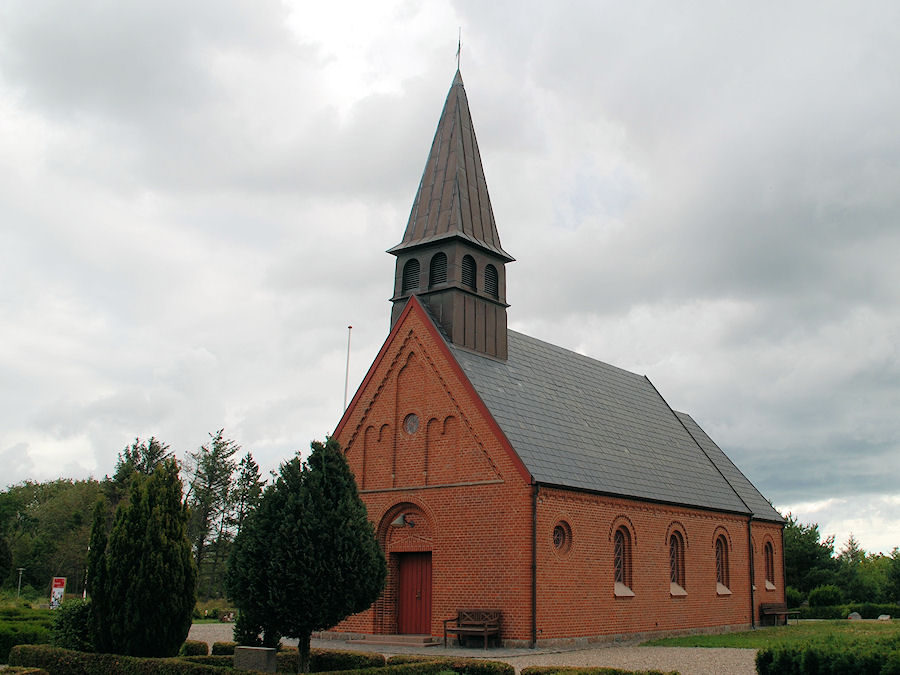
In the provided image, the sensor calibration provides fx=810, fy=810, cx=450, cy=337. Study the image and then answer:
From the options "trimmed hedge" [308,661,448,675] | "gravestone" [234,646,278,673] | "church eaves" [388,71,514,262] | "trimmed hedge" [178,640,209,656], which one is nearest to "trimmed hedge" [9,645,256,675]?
"gravestone" [234,646,278,673]

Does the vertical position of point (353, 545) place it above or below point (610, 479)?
below

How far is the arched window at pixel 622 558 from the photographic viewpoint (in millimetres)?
27266

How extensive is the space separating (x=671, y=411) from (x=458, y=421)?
691 inches

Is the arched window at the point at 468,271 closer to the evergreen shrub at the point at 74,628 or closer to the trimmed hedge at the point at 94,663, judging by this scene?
the evergreen shrub at the point at 74,628

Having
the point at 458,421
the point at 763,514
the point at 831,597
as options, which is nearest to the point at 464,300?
the point at 458,421

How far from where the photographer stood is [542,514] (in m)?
23.8

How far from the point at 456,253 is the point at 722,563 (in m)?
17.5

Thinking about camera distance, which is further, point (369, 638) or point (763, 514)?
point (763, 514)

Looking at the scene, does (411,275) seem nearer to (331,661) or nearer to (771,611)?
(331,661)

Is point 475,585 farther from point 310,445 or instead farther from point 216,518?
point 216,518

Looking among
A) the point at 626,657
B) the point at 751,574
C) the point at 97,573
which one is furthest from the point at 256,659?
the point at 751,574

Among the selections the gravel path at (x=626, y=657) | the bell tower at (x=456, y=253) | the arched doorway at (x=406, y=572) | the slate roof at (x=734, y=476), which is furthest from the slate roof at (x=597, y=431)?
the gravel path at (x=626, y=657)

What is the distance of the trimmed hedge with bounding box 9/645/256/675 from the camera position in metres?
15.2

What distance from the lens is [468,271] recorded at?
28.8m
